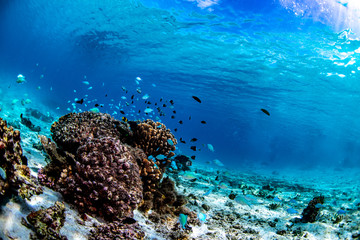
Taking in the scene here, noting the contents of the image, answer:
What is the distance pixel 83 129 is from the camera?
6.05 metres

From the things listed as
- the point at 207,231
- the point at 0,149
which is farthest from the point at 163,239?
the point at 0,149

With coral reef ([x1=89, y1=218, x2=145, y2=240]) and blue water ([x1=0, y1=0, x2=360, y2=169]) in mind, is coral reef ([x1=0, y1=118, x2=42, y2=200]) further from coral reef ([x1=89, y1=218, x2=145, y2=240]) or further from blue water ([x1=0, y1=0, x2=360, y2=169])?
blue water ([x1=0, y1=0, x2=360, y2=169])

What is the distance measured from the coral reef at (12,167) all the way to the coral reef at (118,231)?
4.20 ft

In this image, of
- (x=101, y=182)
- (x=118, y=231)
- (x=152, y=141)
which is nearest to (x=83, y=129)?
(x=152, y=141)

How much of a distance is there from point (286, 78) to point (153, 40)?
60.2 feet

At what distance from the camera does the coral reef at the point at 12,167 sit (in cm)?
263

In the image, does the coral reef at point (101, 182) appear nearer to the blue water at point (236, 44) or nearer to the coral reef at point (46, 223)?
the coral reef at point (46, 223)

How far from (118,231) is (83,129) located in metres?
3.45

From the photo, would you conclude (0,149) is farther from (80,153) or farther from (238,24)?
(238,24)

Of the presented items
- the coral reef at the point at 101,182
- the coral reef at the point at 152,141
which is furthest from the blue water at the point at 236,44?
the coral reef at the point at 101,182

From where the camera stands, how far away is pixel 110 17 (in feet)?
78.7

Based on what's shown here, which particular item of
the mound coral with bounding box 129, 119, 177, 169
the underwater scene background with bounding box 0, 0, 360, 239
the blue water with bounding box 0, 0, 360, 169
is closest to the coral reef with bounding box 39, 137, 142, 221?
the underwater scene background with bounding box 0, 0, 360, 239

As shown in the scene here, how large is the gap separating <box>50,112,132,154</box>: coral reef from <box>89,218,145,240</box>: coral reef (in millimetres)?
2532

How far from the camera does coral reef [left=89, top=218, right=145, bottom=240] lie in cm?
345
